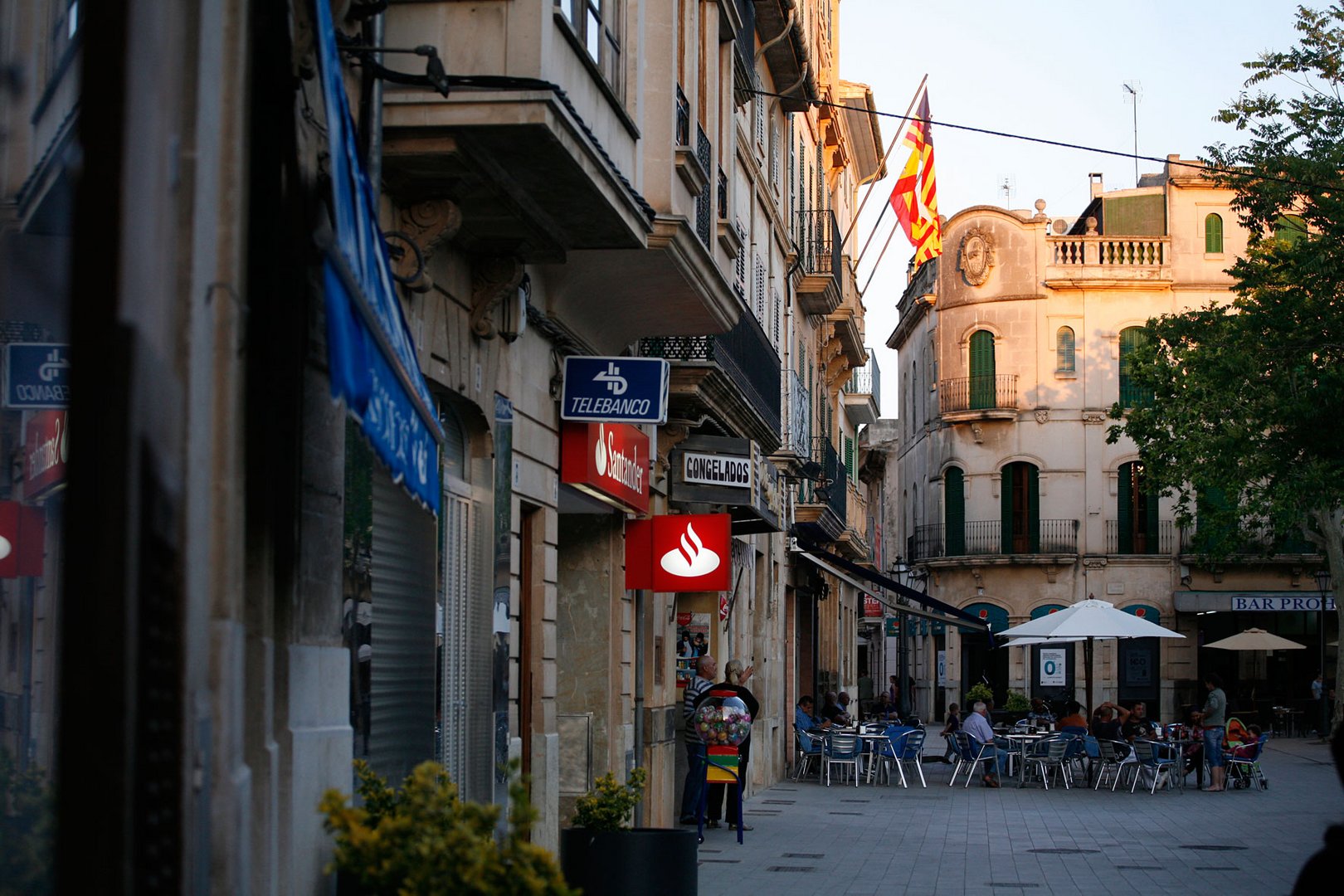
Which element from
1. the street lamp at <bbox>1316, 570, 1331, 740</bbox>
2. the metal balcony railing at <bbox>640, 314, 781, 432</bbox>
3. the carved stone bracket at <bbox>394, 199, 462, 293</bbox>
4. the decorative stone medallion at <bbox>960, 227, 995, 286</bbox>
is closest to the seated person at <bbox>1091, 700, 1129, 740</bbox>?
the metal balcony railing at <bbox>640, 314, 781, 432</bbox>

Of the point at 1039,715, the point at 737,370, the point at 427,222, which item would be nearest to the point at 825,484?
the point at 1039,715

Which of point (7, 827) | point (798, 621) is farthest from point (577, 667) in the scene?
point (798, 621)

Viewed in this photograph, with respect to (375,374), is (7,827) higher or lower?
lower

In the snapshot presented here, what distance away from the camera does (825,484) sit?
35.0 meters

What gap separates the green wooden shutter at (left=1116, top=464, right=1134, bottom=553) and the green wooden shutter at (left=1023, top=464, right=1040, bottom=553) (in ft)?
7.56

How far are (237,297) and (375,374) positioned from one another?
52 centimetres

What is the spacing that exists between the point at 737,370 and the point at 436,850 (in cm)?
1352

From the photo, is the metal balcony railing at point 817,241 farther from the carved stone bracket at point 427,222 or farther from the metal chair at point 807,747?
the carved stone bracket at point 427,222

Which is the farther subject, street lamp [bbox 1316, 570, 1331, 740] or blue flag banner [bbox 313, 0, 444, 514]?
street lamp [bbox 1316, 570, 1331, 740]

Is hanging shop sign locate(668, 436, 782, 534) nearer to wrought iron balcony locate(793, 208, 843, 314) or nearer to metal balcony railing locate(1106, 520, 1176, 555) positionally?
wrought iron balcony locate(793, 208, 843, 314)

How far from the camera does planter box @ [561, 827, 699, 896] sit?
9.50 metres

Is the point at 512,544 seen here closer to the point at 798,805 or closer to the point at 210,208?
the point at 210,208

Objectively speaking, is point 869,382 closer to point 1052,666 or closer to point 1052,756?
point 1052,666

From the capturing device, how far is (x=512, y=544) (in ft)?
39.0
